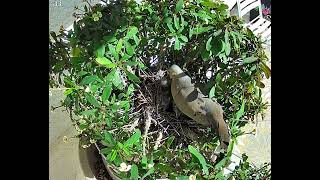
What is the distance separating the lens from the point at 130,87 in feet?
3.47

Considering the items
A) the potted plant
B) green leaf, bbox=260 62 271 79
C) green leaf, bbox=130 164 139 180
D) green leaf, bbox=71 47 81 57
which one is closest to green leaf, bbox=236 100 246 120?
the potted plant

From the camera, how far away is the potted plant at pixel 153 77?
3.08ft

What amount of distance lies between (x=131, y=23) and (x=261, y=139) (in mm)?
1112

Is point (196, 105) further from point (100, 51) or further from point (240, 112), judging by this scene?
point (100, 51)

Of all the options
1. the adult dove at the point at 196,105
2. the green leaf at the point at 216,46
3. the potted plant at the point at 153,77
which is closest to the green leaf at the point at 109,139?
the potted plant at the point at 153,77

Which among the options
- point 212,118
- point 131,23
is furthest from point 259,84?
point 131,23

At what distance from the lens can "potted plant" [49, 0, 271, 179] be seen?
0.94 m

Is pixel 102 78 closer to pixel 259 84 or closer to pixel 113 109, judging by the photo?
pixel 113 109

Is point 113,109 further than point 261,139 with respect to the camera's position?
No

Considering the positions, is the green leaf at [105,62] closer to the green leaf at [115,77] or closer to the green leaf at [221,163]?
the green leaf at [115,77]
